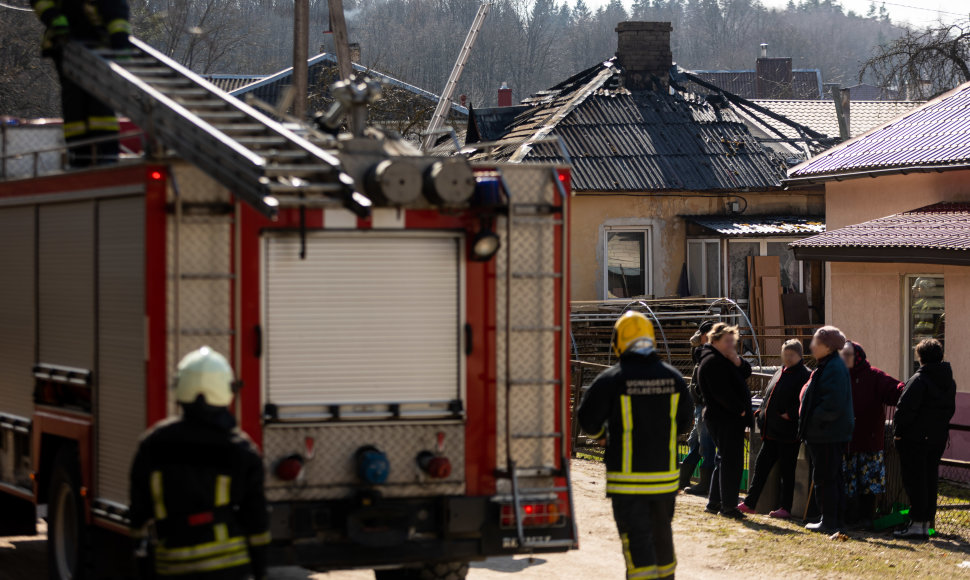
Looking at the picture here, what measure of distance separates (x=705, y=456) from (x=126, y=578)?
232 inches

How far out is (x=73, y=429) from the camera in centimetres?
740

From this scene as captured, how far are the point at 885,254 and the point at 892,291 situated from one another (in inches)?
59.3

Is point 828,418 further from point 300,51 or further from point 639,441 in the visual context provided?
point 300,51

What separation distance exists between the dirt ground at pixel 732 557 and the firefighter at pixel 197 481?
3.75 metres

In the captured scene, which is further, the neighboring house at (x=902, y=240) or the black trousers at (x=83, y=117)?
the neighboring house at (x=902, y=240)

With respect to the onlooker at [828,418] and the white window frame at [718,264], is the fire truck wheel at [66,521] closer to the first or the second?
the onlooker at [828,418]

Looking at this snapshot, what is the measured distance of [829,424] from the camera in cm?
1070

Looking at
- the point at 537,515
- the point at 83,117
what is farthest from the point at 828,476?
the point at 83,117

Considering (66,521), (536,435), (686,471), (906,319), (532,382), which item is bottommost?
(686,471)

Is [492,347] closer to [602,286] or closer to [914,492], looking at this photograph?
[914,492]

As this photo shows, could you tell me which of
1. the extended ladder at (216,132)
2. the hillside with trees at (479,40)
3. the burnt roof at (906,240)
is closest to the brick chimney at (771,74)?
the hillside with trees at (479,40)

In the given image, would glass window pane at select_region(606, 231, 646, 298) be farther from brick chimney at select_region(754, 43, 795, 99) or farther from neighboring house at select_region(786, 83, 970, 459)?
brick chimney at select_region(754, 43, 795, 99)

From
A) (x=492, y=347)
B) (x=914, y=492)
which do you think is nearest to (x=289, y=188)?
(x=492, y=347)

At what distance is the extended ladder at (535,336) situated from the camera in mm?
7090
